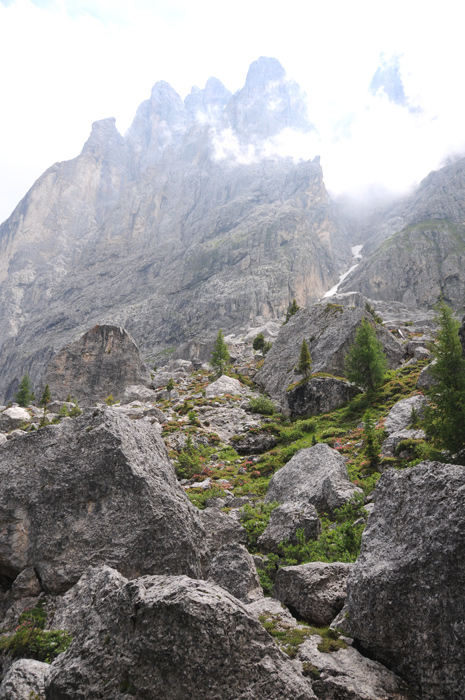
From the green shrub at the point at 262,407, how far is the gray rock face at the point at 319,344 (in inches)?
48.7

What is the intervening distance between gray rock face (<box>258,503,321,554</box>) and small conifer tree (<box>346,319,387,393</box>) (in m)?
24.0

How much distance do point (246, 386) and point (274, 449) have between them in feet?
71.5

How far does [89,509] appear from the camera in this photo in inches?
407

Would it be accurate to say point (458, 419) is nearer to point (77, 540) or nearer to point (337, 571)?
point (337, 571)

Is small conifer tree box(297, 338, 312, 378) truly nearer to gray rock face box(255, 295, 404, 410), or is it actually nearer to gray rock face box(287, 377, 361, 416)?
gray rock face box(255, 295, 404, 410)

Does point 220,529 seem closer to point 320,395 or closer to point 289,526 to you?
point 289,526

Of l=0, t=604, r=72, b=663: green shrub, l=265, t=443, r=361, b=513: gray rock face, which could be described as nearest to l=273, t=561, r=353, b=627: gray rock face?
l=0, t=604, r=72, b=663: green shrub

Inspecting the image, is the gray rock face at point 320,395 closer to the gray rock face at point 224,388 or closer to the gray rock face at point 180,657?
the gray rock face at point 224,388

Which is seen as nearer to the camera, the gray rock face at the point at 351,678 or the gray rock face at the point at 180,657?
the gray rock face at the point at 180,657

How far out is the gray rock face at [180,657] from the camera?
5184mm

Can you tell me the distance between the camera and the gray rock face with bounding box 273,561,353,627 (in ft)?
25.8

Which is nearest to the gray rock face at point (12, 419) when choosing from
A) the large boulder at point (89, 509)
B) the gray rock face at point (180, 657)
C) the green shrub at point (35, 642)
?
the large boulder at point (89, 509)

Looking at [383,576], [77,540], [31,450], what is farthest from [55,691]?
[31,450]

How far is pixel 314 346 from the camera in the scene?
4700cm
